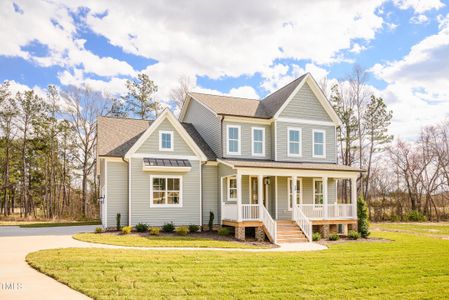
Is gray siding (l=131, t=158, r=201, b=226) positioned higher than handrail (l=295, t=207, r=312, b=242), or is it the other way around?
gray siding (l=131, t=158, r=201, b=226)

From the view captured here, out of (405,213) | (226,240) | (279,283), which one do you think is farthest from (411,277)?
(405,213)

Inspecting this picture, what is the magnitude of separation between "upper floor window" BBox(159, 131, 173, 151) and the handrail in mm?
7472

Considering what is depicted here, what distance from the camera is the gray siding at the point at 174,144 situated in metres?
19.9

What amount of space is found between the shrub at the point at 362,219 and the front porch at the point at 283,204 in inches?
9.8

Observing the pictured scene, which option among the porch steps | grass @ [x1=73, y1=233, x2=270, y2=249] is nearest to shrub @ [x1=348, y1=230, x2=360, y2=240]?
the porch steps

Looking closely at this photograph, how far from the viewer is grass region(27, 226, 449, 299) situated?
8.63m

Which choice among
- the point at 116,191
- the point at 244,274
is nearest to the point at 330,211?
the point at 116,191

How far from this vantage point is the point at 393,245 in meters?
16.9

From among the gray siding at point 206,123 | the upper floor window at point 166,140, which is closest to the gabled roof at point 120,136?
the gray siding at point 206,123

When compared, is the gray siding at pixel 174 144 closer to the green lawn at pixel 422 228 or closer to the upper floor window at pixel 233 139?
the upper floor window at pixel 233 139

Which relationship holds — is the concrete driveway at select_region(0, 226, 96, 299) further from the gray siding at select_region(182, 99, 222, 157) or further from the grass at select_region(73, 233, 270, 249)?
the gray siding at select_region(182, 99, 222, 157)

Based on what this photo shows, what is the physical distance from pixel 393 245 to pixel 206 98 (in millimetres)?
13872

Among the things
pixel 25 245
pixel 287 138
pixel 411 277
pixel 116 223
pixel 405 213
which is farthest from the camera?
pixel 405 213

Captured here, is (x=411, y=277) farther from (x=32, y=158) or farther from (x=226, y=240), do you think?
(x=32, y=158)
